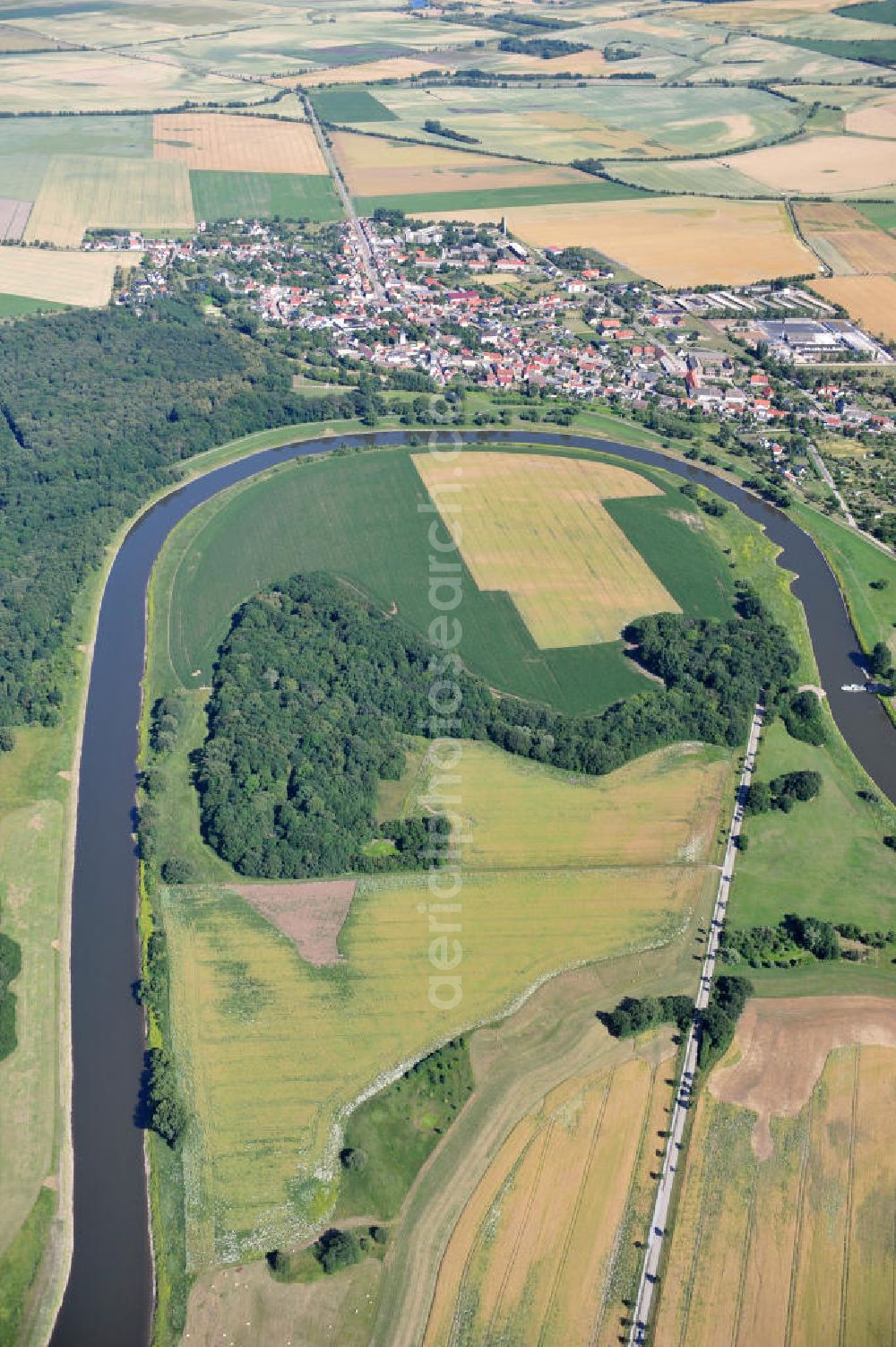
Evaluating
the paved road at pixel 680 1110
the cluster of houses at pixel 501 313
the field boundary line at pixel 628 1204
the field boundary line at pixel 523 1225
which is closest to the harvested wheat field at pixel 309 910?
the field boundary line at pixel 523 1225

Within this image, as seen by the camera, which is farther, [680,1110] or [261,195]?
[261,195]

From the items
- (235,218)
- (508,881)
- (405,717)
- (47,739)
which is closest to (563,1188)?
(508,881)

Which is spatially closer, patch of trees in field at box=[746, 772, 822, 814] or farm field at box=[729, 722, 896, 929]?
farm field at box=[729, 722, 896, 929]

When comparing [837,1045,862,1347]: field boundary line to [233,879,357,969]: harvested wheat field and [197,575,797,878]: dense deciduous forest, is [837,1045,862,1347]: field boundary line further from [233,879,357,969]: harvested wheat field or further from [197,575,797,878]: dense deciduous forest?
[233,879,357,969]: harvested wheat field

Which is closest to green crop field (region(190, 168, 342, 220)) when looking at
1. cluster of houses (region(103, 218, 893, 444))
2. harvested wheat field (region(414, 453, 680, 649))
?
cluster of houses (region(103, 218, 893, 444))

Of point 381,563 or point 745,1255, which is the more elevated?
point 381,563

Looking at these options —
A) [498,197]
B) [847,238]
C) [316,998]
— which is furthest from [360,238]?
[316,998]

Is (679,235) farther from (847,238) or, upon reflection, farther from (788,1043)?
(788,1043)
